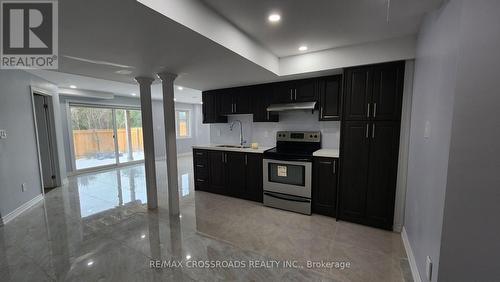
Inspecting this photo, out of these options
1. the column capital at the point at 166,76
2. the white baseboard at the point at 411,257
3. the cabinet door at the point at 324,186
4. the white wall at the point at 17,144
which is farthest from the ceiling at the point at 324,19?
the white wall at the point at 17,144

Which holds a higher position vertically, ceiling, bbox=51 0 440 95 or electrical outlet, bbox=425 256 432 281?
ceiling, bbox=51 0 440 95

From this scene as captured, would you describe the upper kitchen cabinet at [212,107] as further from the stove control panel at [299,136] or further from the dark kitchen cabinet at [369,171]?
the dark kitchen cabinet at [369,171]

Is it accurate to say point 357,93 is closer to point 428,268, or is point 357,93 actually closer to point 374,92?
point 374,92

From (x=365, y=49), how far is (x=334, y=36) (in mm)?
504

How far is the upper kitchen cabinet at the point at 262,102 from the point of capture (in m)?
3.62

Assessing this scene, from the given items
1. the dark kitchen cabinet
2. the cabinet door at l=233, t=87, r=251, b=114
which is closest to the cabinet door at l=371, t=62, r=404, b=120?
the dark kitchen cabinet

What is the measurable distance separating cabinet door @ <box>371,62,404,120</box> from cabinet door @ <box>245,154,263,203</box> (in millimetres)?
1887

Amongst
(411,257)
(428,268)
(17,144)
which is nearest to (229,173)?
(411,257)

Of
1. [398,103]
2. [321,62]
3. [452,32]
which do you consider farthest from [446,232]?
[321,62]

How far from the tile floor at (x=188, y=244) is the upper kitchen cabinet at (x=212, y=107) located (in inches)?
72.9

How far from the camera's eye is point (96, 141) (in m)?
6.05

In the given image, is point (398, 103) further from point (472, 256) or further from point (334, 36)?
point (472, 256)

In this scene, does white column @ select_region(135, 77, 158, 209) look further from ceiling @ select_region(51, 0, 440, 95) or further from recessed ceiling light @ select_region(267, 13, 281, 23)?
recessed ceiling light @ select_region(267, 13, 281, 23)

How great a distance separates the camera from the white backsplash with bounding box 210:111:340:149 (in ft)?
11.0
